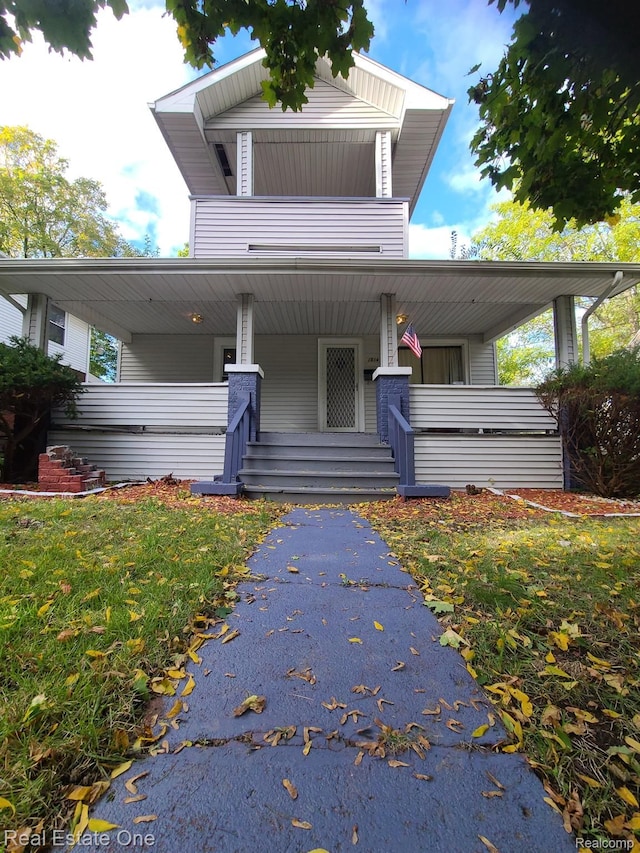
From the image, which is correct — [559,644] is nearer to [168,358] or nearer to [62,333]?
[168,358]

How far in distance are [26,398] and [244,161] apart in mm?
5692

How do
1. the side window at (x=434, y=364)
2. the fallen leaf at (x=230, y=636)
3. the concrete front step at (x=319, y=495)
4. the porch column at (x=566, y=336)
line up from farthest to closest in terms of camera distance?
the side window at (x=434, y=364), the porch column at (x=566, y=336), the concrete front step at (x=319, y=495), the fallen leaf at (x=230, y=636)

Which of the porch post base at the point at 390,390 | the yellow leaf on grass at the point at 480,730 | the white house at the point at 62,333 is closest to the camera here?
the yellow leaf on grass at the point at 480,730

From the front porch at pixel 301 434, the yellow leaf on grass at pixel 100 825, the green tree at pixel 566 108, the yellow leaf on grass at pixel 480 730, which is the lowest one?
the yellow leaf on grass at pixel 100 825

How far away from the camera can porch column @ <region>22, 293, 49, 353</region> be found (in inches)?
275

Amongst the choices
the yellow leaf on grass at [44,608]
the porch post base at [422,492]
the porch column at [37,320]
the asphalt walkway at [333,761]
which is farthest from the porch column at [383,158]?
the yellow leaf on grass at [44,608]

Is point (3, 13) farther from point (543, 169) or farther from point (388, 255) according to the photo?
point (388, 255)

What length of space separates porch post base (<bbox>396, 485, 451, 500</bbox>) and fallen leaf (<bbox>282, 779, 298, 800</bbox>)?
448cm

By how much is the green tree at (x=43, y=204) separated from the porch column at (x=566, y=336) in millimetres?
23265

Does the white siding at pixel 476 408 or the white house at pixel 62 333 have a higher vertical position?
the white house at pixel 62 333

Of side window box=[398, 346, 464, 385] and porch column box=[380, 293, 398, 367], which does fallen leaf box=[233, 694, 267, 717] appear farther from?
side window box=[398, 346, 464, 385]

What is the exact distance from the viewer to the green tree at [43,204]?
19250 millimetres

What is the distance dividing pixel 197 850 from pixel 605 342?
2390 centimetres

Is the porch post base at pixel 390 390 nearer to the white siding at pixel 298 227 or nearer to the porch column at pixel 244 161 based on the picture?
the white siding at pixel 298 227
